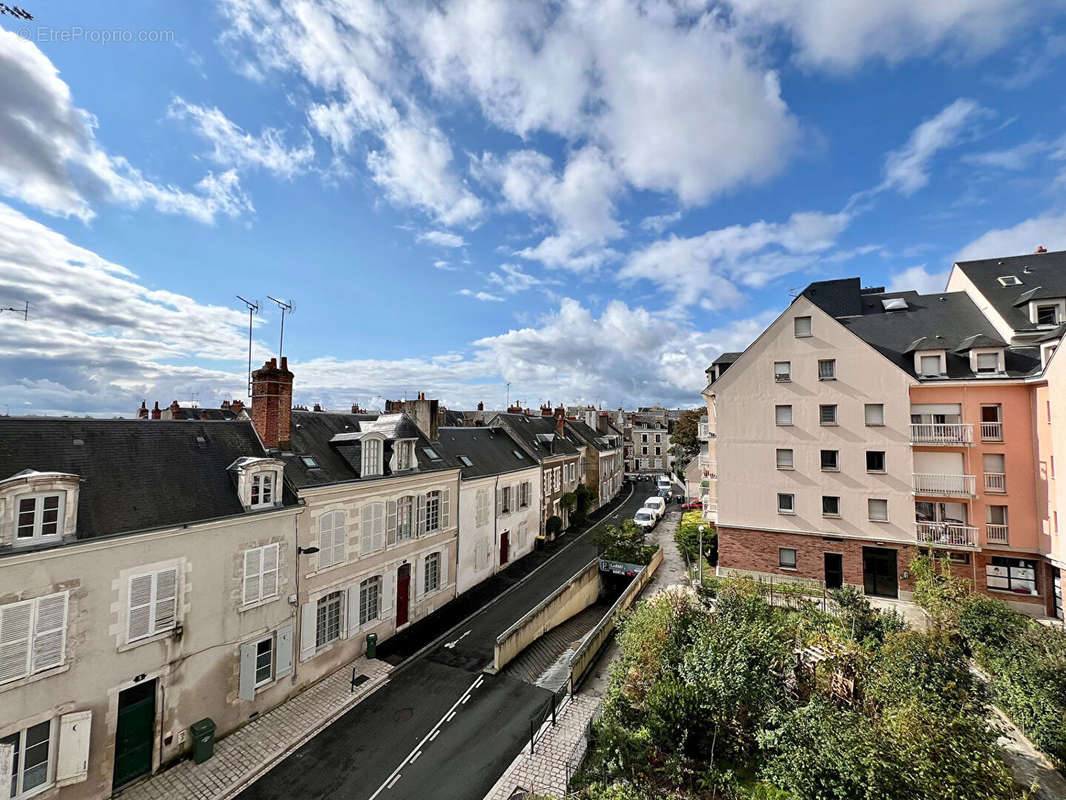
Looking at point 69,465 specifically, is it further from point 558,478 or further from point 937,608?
point 558,478

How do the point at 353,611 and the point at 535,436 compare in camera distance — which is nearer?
the point at 353,611

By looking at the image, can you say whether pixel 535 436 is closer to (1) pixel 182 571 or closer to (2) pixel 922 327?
(2) pixel 922 327

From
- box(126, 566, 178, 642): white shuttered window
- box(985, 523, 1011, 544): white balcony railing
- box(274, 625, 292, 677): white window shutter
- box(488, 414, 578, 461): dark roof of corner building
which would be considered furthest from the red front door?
box(985, 523, 1011, 544): white balcony railing

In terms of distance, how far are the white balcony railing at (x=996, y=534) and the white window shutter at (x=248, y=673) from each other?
3001cm

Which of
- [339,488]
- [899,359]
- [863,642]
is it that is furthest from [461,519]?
[899,359]

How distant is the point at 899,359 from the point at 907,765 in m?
19.9

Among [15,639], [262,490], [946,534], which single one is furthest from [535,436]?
[15,639]

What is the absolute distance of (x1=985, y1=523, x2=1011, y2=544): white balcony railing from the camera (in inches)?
758

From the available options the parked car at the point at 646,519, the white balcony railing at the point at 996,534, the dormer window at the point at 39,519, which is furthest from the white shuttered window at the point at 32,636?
the parked car at the point at 646,519

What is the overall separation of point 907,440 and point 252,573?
2756 cm

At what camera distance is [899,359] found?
21.2m

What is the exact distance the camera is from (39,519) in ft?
32.5

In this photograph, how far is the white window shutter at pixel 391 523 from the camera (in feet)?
61.5

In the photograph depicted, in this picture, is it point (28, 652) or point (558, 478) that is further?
point (558, 478)
